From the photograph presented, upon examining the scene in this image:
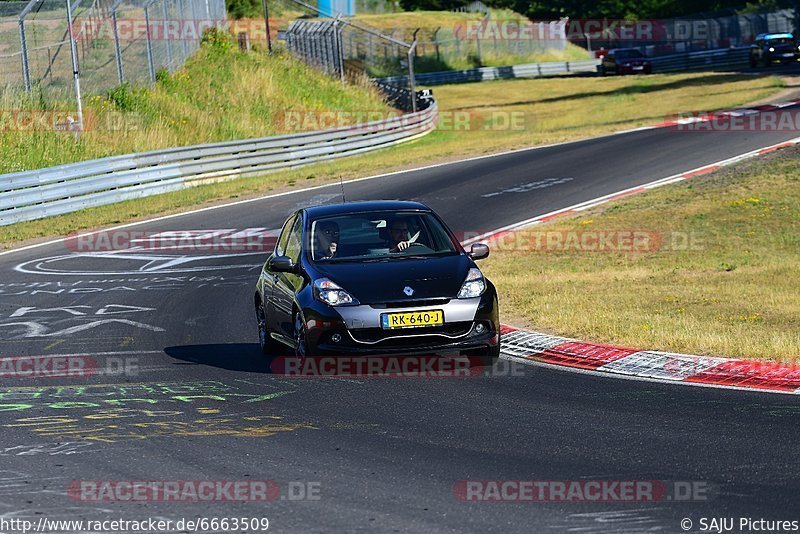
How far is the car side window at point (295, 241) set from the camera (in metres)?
11.6

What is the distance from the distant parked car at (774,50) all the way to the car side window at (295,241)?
50751 millimetres

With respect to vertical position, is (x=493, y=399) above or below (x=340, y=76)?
below

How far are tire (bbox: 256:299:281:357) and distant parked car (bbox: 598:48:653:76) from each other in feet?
182

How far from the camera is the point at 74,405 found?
373 inches

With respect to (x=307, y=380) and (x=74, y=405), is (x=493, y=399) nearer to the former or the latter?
(x=307, y=380)

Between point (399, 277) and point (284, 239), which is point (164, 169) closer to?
point (284, 239)

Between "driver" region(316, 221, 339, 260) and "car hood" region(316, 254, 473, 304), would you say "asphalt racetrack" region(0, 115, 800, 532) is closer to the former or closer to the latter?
"car hood" region(316, 254, 473, 304)

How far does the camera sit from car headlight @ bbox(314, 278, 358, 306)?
10305 mm

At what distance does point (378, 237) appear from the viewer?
37.6ft

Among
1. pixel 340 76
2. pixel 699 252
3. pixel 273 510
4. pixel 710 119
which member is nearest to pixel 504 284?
pixel 699 252

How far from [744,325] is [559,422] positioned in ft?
16.0

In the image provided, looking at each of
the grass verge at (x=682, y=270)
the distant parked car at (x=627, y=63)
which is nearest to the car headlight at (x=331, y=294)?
the grass verge at (x=682, y=270)

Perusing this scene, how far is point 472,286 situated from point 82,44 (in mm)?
25616

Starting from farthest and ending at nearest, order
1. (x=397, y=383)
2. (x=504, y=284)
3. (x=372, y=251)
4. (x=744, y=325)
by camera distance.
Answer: (x=504, y=284) → (x=744, y=325) → (x=372, y=251) → (x=397, y=383)
